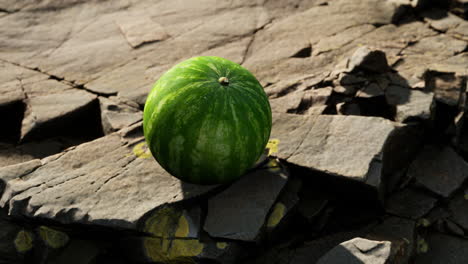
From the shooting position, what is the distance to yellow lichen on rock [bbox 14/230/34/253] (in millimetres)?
2922

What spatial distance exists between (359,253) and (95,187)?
1.63 metres

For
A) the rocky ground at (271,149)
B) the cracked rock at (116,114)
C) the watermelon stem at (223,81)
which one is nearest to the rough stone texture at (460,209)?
the rocky ground at (271,149)

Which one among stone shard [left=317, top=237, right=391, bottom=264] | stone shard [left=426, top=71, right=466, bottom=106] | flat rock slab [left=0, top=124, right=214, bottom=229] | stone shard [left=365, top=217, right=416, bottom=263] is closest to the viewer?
stone shard [left=317, top=237, right=391, bottom=264]

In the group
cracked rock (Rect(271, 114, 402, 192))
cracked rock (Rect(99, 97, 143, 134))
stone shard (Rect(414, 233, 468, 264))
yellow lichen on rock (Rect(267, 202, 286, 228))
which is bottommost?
stone shard (Rect(414, 233, 468, 264))

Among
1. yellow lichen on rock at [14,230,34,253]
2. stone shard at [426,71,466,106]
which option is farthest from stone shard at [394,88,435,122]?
yellow lichen on rock at [14,230,34,253]

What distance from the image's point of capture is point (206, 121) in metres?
2.64

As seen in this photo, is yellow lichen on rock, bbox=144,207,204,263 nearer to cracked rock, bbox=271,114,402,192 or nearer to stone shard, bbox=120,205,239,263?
stone shard, bbox=120,205,239,263

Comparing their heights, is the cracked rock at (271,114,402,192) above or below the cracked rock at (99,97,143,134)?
below

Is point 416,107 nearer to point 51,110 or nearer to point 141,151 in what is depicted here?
point 141,151

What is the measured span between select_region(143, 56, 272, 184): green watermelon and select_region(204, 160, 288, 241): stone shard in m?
0.18

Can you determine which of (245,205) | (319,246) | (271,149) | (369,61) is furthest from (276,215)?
(369,61)

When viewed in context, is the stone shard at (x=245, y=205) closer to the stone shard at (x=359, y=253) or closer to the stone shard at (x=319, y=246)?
the stone shard at (x=319, y=246)

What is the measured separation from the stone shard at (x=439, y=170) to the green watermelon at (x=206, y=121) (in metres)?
1.29

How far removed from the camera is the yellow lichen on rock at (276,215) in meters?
2.92
